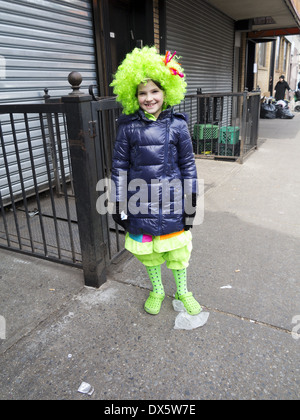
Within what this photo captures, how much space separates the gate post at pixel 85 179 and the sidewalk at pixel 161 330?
0.78 feet

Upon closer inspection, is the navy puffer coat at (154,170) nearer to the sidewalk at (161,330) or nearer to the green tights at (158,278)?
the green tights at (158,278)

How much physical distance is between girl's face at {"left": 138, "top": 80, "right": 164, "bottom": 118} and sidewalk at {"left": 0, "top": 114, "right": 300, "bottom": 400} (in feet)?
4.88

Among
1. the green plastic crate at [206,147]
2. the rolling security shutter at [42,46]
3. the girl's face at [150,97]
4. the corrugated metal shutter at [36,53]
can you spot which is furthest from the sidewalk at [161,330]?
the green plastic crate at [206,147]

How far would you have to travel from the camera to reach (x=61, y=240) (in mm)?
3723

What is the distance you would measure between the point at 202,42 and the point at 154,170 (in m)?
9.66

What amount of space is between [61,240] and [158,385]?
84.9 inches

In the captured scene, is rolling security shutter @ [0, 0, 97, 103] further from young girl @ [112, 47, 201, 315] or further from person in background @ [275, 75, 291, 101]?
person in background @ [275, 75, 291, 101]

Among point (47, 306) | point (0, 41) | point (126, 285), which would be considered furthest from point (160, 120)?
point (0, 41)

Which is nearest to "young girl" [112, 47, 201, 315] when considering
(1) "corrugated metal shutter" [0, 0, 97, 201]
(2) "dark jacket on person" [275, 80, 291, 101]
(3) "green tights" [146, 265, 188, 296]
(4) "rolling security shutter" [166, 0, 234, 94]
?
(3) "green tights" [146, 265, 188, 296]

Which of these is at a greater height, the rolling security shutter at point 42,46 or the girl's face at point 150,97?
the rolling security shutter at point 42,46

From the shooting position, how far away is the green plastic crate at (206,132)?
309 inches

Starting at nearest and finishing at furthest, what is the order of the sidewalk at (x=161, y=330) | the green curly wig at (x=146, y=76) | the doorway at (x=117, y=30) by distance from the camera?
the sidewalk at (x=161, y=330) < the green curly wig at (x=146, y=76) < the doorway at (x=117, y=30)

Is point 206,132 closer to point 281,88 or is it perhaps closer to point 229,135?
point 229,135

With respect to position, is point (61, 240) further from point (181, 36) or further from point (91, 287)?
point (181, 36)
